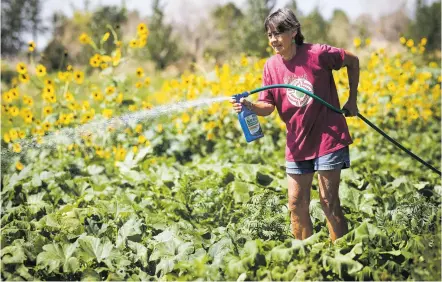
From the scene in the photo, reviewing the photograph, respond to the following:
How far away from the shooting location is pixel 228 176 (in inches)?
180

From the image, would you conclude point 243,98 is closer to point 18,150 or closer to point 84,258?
point 84,258

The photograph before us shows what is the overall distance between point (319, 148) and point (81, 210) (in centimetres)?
166

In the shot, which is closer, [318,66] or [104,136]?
[318,66]

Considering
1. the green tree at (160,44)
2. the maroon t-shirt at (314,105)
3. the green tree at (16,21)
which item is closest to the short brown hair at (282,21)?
the maroon t-shirt at (314,105)

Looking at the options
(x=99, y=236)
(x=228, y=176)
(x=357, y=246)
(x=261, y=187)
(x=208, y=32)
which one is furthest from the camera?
(x=208, y=32)

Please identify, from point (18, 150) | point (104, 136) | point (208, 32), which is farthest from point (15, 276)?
point (208, 32)

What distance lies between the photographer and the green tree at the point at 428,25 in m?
20.3

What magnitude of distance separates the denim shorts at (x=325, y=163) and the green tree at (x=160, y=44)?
679 inches

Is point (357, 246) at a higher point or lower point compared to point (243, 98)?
lower

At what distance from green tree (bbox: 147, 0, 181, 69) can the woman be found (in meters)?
17.1

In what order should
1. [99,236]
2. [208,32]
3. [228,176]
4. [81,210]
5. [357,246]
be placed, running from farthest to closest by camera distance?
[208,32] < [228,176] < [81,210] < [99,236] < [357,246]

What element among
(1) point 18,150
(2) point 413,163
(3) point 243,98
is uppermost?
(3) point 243,98

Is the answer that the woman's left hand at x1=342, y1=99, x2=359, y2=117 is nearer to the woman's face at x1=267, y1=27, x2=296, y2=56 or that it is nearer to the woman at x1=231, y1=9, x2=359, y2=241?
the woman at x1=231, y1=9, x2=359, y2=241

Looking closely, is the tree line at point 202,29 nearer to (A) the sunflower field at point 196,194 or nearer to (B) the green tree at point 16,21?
(B) the green tree at point 16,21
